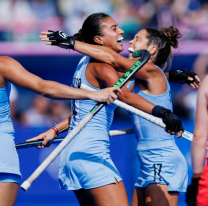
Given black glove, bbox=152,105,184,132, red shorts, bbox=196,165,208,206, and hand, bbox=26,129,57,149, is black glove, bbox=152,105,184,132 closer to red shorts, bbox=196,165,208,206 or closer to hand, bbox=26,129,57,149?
red shorts, bbox=196,165,208,206

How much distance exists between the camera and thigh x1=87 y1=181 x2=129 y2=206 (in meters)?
3.35

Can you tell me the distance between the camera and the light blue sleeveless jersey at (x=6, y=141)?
308cm

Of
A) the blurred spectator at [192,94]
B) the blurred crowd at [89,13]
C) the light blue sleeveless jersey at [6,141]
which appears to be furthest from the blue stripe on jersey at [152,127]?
the blurred crowd at [89,13]

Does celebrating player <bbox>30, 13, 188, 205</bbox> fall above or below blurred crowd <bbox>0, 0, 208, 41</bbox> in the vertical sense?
below

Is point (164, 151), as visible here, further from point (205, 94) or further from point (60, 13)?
point (60, 13)

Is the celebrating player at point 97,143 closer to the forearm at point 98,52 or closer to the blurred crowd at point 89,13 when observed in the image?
the forearm at point 98,52

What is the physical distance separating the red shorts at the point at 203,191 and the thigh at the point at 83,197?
1359 mm

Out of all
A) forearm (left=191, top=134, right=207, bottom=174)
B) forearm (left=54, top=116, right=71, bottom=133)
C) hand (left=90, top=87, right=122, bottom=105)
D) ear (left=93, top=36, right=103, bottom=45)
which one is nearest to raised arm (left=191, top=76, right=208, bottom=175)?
forearm (left=191, top=134, right=207, bottom=174)

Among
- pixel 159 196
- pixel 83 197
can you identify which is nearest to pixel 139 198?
pixel 159 196

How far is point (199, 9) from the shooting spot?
12844 mm

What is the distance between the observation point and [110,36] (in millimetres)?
4055

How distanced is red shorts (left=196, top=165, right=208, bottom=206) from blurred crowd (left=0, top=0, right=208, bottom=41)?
390 inches

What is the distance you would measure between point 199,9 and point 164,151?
10053 mm

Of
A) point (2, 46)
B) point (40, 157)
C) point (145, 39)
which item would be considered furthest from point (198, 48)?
point (145, 39)
